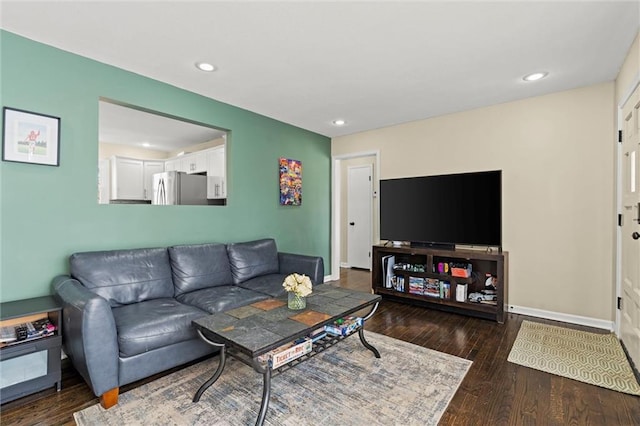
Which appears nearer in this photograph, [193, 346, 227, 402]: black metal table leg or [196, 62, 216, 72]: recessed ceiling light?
[193, 346, 227, 402]: black metal table leg

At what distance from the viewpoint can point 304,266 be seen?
11.2ft

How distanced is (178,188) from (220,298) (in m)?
Result: 2.25

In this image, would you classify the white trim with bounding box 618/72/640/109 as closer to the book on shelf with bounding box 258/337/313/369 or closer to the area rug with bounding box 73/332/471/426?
the area rug with bounding box 73/332/471/426

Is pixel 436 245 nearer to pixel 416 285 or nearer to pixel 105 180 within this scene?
pixel 416 285

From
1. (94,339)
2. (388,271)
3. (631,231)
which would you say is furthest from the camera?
(388,271)

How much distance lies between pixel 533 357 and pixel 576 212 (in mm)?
A: 1655

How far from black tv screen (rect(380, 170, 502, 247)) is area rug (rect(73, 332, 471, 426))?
1.56 m

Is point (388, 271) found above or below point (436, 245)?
below

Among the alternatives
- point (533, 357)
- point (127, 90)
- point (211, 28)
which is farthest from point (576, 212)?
point (127, 90)

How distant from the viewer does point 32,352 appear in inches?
73.3

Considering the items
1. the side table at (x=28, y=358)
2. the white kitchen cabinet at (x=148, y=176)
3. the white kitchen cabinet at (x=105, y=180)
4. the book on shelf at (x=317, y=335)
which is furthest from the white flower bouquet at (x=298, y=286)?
the white kitchen cabinet at (x=105, y=180)

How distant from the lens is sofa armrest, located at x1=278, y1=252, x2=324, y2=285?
11.0ft

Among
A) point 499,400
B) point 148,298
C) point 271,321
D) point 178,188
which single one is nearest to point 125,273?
point 148,298

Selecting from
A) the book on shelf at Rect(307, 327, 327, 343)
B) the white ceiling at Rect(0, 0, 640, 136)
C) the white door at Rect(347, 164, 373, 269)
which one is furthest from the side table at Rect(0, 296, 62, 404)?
the white door at Rect(347, 164, 373, 269)
